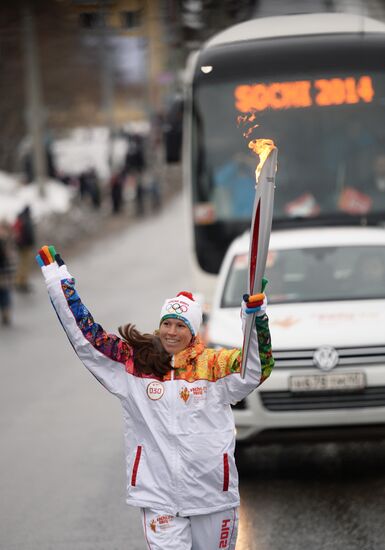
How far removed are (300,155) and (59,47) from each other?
121 feet

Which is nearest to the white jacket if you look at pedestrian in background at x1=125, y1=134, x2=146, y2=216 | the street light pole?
the street light pole

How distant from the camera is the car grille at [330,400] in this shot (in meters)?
8.24

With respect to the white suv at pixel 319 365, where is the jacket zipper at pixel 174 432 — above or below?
above

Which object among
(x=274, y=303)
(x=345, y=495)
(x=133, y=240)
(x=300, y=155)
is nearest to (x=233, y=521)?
(x=345, y=495)

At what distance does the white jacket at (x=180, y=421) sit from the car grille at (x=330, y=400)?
3173mm

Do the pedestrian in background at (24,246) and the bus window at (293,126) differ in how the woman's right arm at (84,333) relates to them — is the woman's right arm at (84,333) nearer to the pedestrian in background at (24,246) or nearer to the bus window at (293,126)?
the bus window at (293,126)

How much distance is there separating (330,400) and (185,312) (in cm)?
333

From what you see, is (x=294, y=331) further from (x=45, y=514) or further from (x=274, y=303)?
(x=45, y=514)

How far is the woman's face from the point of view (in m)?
5.14

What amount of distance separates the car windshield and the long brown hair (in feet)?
14.1

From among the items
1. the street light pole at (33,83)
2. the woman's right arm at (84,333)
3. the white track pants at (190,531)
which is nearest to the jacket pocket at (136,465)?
the white track pants at (190,531)

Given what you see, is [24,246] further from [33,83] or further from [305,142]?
[305,142]

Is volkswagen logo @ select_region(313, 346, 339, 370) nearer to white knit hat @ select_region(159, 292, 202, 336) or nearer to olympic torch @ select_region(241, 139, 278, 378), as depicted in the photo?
white knit hat @ select_region(159, 292, 202, 336)

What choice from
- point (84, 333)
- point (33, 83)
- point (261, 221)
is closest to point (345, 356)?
point (84, 333)
